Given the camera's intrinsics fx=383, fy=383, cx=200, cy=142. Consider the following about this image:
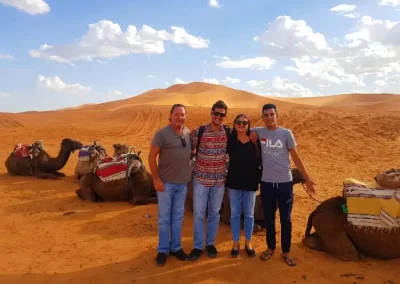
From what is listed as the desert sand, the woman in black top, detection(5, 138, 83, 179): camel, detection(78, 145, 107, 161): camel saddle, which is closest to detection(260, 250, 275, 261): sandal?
the desert sand

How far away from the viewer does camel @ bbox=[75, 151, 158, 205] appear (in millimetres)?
8625

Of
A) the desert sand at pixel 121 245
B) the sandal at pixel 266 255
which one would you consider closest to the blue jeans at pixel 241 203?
the sandal at pixel 266 255

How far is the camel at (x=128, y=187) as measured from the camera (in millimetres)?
8625

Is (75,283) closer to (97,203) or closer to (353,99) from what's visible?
(97,203)

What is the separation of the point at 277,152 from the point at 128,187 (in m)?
4.52

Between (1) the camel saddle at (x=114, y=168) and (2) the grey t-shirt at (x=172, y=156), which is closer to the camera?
(2) the grey t-shirt at (x=172, y=156)

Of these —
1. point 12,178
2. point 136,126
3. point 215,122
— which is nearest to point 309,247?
point 215,122

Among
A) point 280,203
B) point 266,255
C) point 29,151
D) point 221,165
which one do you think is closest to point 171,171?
point 221,165

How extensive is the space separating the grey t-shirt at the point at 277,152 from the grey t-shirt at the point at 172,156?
1.07 m

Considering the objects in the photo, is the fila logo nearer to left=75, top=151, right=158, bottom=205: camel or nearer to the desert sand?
the desert sand

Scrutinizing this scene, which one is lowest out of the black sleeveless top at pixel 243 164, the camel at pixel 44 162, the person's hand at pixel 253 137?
the camel at pixel 44 162

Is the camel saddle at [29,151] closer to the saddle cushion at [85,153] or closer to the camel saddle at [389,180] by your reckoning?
the saddle cushion at [85,153]

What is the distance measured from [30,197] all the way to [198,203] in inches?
228

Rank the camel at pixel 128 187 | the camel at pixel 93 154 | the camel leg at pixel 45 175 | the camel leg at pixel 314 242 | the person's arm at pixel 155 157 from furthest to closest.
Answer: the camel leg at pixel 45 175 < the camel at pixel 93 154 < the camel at pixel 128 187 < the camel leg at pixel 314 242 < the person's arm at pixel 155 157
